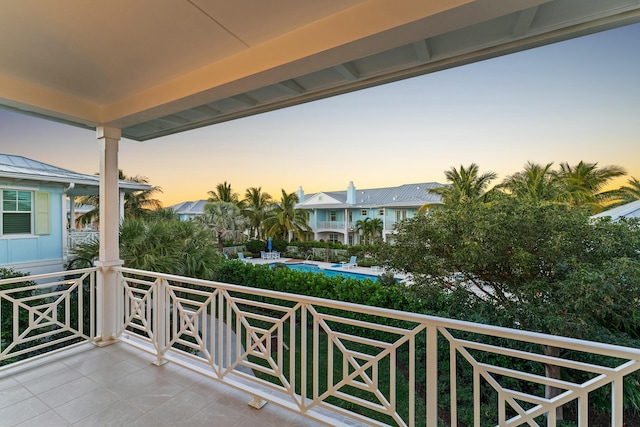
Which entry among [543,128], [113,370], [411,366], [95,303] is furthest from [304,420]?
[543,128]

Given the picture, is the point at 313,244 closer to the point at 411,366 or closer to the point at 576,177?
the point at 576,177

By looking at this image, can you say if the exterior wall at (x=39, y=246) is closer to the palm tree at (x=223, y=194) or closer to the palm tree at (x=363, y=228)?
the palm tree at (x=223, y=194)

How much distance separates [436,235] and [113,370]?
13.0 feet

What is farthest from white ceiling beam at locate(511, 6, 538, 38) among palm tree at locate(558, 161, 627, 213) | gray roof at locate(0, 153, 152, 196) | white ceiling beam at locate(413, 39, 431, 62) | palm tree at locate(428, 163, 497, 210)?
palm tree at locate(428, 163, 497, 210)

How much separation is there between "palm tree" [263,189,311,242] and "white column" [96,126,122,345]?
53.6 feet

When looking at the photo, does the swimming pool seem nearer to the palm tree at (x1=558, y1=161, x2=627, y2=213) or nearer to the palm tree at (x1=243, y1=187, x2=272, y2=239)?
the palm tree at (x1=243, y1=187, x2=272, y2=239)

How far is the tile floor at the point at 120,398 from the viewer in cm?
205

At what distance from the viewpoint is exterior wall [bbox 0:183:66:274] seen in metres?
6.65

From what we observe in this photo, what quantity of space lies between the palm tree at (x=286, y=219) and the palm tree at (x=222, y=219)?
2200mm

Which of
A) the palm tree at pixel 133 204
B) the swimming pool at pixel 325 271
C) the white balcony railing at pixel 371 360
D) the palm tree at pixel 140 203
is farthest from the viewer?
the palm tree at pixel 140 203

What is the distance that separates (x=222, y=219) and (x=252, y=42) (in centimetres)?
1682

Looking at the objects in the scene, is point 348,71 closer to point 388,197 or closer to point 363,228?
point 363,228

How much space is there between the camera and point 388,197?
21.0 metres

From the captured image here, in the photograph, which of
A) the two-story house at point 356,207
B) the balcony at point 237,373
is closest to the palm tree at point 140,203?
the two-story house at point 356,207
